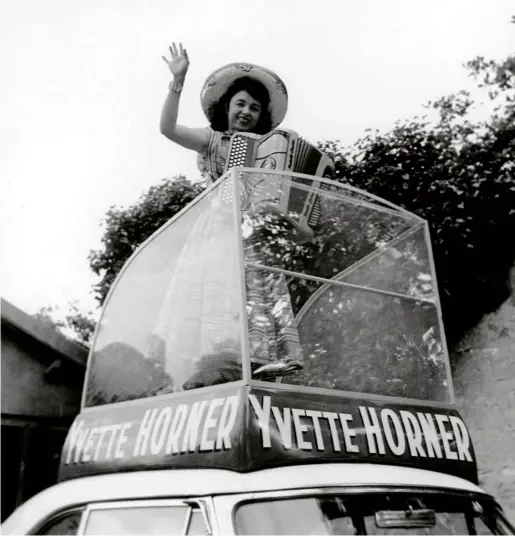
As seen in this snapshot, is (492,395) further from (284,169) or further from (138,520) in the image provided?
(138,520)

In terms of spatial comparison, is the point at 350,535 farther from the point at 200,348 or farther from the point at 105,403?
the point at 105,403

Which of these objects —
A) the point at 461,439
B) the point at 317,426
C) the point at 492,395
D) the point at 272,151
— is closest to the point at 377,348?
the point at 461,439

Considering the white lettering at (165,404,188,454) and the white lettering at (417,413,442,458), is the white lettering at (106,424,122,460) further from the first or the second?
the white lettering at (417,413,442,458)

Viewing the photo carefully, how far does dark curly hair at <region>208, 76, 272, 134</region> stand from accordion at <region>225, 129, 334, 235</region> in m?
0.57

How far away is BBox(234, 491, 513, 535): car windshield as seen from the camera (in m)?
2.31

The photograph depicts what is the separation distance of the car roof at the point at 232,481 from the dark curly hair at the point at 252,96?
2.66m

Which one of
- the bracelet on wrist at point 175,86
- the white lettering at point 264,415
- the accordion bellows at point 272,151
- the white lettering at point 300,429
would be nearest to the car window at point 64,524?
the white lettering at point 264,415

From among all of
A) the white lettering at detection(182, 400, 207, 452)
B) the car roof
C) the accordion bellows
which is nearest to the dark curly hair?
the accordion bellows

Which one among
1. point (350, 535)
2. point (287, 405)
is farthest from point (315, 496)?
point (287, 405)

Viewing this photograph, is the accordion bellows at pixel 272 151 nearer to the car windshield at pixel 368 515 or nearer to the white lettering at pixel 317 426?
the white lettering at pixel 317 426

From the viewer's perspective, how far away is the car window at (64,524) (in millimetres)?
2885

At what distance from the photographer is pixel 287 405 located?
9.06ft

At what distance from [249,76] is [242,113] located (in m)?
0.29

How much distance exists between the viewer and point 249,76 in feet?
14.8
